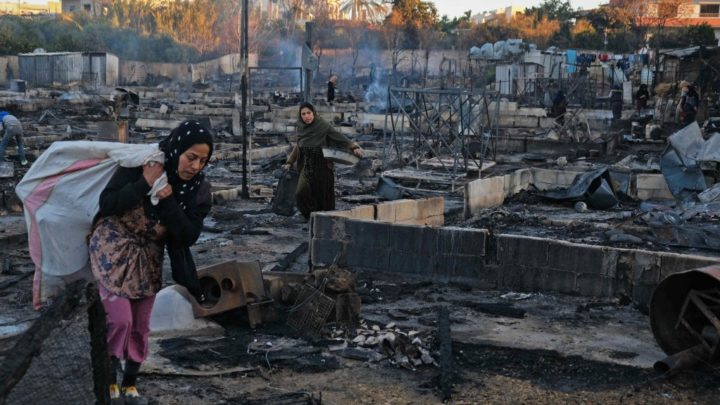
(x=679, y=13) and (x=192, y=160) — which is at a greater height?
(x=679, y=13)

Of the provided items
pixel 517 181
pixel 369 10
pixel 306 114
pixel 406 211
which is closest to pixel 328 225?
pixel 306 114

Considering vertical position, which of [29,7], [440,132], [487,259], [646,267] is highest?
[29,7]

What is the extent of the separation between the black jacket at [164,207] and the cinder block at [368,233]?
3857 millimetres

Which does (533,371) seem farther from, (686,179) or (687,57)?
(687,57)

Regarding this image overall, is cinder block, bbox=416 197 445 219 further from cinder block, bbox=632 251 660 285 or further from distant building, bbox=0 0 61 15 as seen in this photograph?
distant building, bbox=0 0 61 15

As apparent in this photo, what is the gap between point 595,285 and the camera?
738cm

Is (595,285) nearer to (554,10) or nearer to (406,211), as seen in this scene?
(406,211)

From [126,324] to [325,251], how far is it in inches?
165

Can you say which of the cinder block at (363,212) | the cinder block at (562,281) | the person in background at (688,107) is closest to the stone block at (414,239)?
the cinder block at (363,212)

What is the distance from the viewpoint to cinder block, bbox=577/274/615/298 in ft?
24.1

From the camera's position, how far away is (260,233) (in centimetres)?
1025

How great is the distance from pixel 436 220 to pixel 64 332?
23.6ft

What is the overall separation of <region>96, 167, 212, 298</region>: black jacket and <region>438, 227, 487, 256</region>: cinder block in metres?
3.84

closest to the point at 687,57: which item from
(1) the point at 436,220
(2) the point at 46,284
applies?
(1) the point at 436,220
